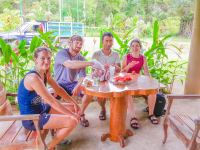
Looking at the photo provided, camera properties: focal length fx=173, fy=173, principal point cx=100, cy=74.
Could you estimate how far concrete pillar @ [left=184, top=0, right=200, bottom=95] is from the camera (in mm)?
3668

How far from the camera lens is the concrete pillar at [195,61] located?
144 inches

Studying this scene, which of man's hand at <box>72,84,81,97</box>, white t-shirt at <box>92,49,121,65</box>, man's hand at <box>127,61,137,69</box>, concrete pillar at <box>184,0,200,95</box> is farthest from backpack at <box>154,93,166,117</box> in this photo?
man's hand at <box>72,84,81,97</box>

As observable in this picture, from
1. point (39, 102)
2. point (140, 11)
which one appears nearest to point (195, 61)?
point (39, 102)

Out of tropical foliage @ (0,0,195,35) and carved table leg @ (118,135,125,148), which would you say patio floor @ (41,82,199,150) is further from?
tropical foliage @ (0,0,195,35)

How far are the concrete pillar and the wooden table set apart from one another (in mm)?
2010

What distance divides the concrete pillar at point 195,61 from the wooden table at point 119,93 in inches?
79.1

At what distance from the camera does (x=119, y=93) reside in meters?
1.88

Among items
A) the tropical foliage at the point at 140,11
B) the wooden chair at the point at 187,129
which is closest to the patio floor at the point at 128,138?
the wooden chair at the point at 187,129

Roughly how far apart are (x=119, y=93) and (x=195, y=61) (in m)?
2.68

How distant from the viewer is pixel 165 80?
13.5 feet

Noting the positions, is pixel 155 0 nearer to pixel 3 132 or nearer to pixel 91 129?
pixel 91 129

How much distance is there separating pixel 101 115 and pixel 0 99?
5.30 ft

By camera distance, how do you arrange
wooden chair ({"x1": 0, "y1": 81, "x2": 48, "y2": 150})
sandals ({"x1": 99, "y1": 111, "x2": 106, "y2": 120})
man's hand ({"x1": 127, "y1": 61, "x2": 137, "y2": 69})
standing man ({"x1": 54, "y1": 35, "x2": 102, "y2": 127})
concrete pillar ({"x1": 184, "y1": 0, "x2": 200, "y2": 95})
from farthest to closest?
concrete pillar ({"x1": 184, "y1": 0, "x2": 200, "y2": 95}) → sandals ({"x1": 99, "y1": 111, "x2": 106, "y2": 120}) → man's hand ({"x1": 127, "y1": 61, "x2": 137, "y2": 69}) → standing man ({"x1": 54, "y1": 35, "x2": 102, "y2": 127}) → wooden chair ({"x1": 0, "y1": 81, "x2": 48, "y2": 150})

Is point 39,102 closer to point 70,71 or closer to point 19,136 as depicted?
point 19,136
